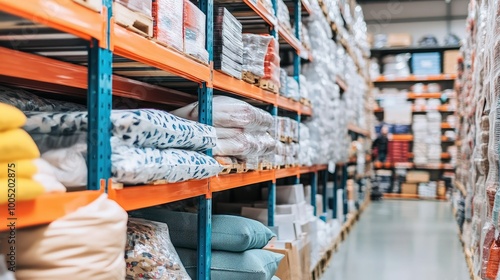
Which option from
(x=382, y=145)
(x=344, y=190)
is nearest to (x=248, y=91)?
(x=344, y=190)

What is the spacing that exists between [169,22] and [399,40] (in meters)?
14.3

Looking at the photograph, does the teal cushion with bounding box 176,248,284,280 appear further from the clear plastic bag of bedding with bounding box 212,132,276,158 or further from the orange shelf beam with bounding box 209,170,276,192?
the clear plastic bag of bedding with bounding box 212,132,276,158

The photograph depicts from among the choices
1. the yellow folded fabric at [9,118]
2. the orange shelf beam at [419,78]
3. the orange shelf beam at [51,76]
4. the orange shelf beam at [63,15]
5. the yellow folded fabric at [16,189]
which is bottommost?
the yellow folded fabric at [16,189]

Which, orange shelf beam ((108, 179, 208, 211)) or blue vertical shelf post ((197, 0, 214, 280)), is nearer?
orange shelf beam ((108, 179, 208, 211))

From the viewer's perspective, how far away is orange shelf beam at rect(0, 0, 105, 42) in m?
1.72

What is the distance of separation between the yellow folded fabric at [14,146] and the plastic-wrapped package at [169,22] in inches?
45.7

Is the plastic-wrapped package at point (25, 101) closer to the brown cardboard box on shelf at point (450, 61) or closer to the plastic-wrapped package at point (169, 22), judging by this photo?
the plastic-wrapped package at point (169, 22)

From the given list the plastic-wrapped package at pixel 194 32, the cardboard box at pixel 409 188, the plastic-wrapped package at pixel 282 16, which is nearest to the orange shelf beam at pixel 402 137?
the cardboard box at pixel 409 188

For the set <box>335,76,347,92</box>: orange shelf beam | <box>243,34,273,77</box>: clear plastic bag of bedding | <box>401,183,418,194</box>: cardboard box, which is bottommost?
<box>401,183,418,194</box>: cardboard box

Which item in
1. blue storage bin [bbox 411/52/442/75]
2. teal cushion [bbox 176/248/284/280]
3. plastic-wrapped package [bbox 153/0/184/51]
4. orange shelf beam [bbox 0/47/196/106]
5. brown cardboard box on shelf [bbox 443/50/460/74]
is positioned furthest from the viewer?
blue storage bin [bbox 411/52/442/75]

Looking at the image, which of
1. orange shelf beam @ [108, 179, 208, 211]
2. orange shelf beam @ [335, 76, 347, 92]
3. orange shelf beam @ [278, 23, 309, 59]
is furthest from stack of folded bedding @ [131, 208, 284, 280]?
orange shelf beam @ [335, 76, 347, 92]

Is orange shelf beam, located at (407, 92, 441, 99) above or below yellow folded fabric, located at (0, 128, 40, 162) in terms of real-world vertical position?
above

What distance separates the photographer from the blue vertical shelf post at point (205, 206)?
3.39m

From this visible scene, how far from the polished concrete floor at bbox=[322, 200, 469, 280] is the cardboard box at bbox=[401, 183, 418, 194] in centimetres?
364
